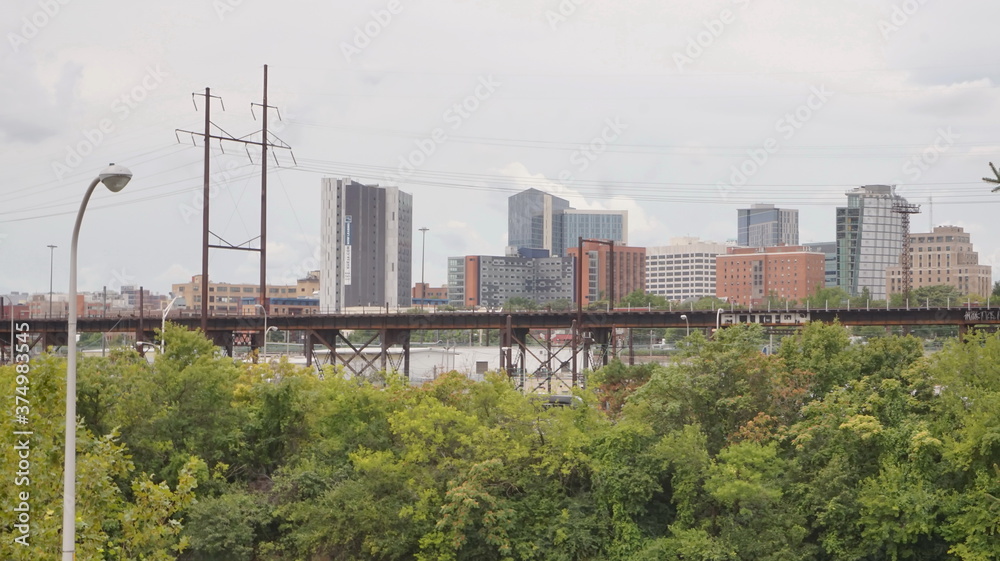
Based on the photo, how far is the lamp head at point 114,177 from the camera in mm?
11680

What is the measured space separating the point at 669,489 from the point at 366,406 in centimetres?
1259

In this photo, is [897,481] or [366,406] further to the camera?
[366,406]

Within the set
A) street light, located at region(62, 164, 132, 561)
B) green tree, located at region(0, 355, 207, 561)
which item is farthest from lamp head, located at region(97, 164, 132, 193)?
green tree, located at region(0, 355, 207, 561)

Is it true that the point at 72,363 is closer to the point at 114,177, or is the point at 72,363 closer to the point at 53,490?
the point at 114,177

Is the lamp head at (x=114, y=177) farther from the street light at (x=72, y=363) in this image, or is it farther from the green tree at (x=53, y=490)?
the green tree at (x=53, y=490)

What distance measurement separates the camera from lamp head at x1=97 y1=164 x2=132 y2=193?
11.7 m

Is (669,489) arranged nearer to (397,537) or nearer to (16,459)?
(397,537)

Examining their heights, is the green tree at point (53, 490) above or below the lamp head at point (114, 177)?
below

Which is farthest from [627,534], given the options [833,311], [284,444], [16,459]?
[833,311]

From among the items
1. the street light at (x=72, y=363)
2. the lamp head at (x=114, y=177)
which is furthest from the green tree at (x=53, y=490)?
the lamp head at (x=114, y=177)

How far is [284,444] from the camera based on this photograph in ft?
129

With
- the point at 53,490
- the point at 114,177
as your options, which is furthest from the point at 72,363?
the point at 53,490

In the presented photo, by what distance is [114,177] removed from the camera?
11.7 metres

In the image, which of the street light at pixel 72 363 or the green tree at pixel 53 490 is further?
the green tree at pixel 53 490
